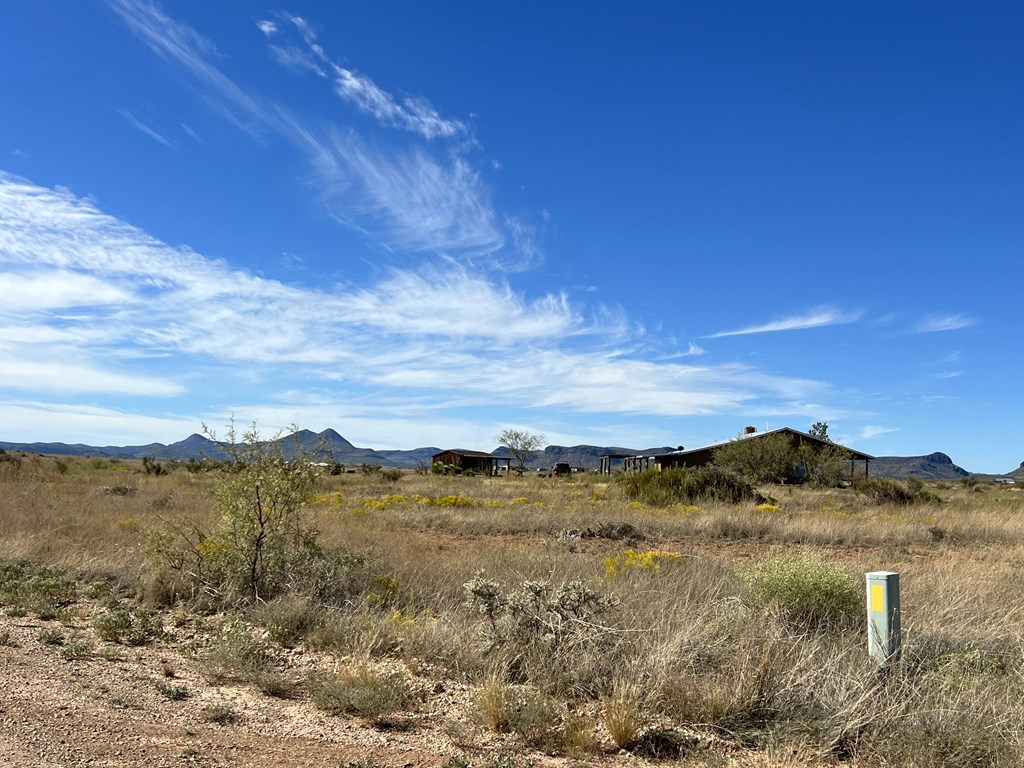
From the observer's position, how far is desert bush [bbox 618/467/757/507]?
1092 inches

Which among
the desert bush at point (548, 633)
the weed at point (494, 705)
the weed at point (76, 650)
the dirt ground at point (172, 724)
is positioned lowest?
the dirt ground at point (172, 724)

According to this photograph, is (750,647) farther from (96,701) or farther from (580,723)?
(96,701)

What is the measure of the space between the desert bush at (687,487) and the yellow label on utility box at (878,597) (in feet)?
68.8

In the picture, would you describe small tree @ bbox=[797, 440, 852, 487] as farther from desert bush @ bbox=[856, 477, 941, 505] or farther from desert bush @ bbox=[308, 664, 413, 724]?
desert bush @ bbox=[308, 664, 413, 724]

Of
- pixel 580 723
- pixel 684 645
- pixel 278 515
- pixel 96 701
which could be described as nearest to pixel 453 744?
pixel 580 723

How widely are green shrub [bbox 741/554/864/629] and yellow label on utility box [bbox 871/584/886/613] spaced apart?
60.8 inches

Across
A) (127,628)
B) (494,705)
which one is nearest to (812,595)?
(494,705)

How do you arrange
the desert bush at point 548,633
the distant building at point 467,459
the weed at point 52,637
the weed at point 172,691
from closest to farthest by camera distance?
the weed at point 172,691 → the desert bush at point 548,633 → the weed at point 52,637 → the distant building at point 467,459

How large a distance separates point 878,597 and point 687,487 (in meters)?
23.2

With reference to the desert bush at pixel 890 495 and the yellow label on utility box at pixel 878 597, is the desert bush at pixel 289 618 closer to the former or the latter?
the yellow label on utility box at pixel 878 597

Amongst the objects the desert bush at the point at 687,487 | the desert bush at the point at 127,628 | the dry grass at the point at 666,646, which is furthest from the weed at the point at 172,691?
the desert bush at the point at 687,487

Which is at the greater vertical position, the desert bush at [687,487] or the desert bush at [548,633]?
the desert bush at [687,487]

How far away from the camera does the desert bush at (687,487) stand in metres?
27.7

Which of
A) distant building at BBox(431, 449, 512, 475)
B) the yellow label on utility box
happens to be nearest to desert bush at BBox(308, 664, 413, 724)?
the yellow label on utility box
